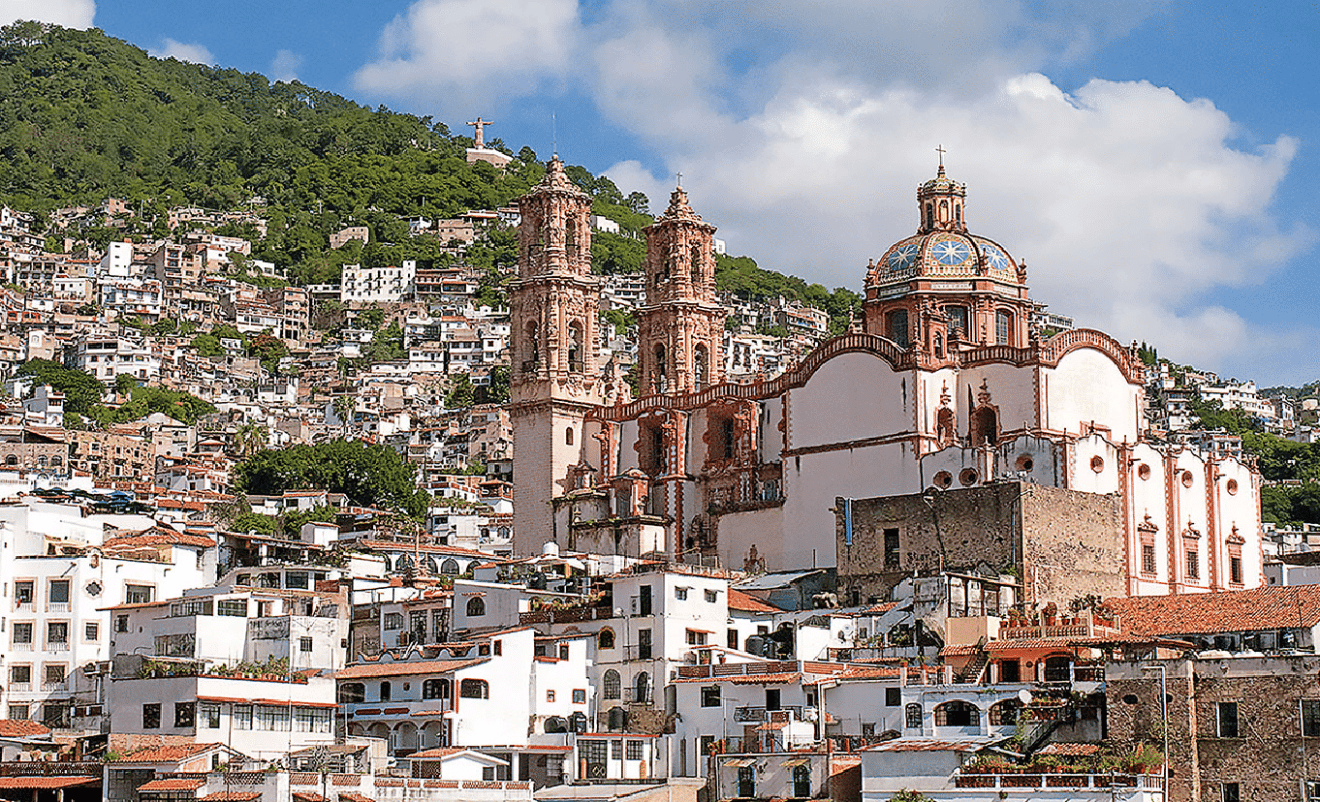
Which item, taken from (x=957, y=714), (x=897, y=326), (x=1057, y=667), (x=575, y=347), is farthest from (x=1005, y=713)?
(x=575, y=347)

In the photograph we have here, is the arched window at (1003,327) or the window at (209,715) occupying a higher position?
the arched window at (1003,327)

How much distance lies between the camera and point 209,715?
160ft

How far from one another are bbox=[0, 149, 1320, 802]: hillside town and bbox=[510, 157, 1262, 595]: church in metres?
0.13

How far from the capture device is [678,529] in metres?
74.6

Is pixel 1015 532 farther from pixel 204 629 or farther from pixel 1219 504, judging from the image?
pixel 204 629

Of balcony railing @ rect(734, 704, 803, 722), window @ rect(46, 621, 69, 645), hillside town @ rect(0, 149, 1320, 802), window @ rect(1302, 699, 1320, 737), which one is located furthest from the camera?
window @ rect(46, 621, 69, 645)

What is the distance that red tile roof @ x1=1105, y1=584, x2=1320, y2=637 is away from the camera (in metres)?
51.2

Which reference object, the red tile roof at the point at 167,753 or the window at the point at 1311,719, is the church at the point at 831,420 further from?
the red tile roof at the point at 167,753

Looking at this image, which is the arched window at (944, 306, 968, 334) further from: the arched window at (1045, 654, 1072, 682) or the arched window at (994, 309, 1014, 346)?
the arched window at (1045, 654, 1072, 682)

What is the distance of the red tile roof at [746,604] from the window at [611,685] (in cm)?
470

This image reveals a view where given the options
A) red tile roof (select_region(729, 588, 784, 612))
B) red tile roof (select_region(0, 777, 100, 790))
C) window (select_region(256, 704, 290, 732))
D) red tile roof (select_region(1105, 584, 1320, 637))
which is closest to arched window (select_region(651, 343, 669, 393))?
red tile roof (select_region(729, 588, 784, 612))

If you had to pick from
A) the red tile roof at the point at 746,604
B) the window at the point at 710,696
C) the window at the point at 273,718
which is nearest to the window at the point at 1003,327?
the red tile roof at the point at 746,604

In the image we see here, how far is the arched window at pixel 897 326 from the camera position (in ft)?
243

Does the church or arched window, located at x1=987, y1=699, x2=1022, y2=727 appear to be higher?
the church
